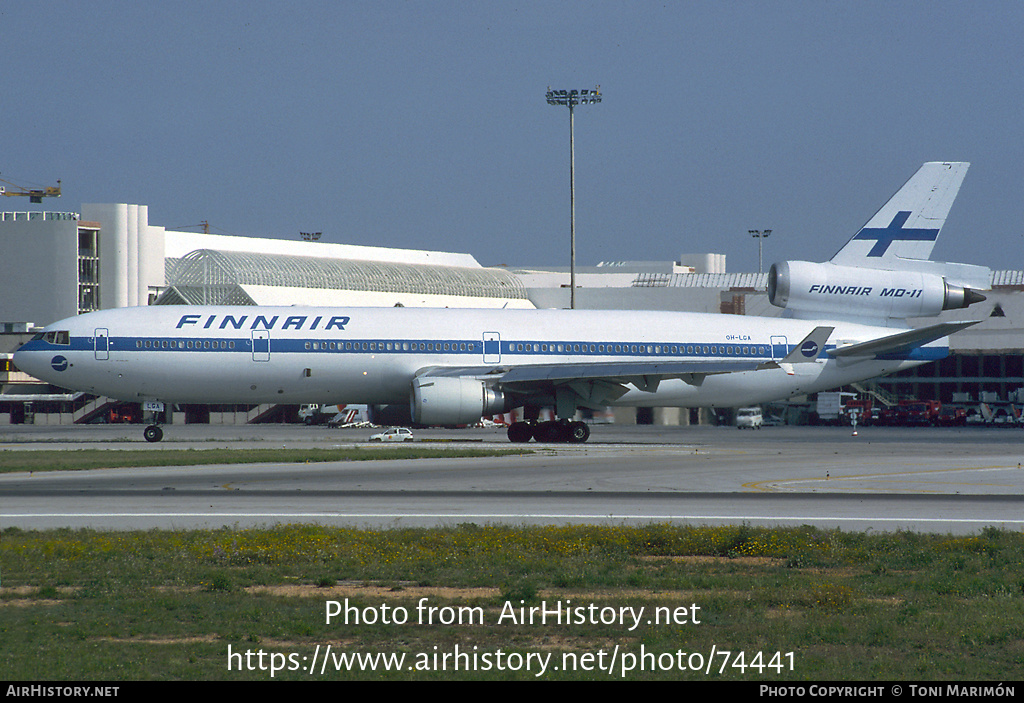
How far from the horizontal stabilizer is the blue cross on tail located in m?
4.41

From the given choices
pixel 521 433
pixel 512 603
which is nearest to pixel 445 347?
pixel 521 433

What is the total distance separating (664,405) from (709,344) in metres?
3.30

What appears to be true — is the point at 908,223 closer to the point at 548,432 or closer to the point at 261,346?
the point at 548,432

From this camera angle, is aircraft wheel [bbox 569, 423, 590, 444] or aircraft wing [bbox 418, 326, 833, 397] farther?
aircraft wheel [bbox 569, 423, 590, 444]

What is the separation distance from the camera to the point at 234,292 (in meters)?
84.6

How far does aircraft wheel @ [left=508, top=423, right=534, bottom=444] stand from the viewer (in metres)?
45.8

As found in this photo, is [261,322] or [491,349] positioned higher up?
[261,322]

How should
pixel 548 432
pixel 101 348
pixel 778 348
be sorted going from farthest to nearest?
pixel 778 348 → pixel 548 432 → pixel 101 348

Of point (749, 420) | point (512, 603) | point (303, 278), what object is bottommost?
A: point (749, 420)

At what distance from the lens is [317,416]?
268 feet

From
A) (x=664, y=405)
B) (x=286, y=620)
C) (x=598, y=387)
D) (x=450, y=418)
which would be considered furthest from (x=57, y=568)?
(x=664, y=405)

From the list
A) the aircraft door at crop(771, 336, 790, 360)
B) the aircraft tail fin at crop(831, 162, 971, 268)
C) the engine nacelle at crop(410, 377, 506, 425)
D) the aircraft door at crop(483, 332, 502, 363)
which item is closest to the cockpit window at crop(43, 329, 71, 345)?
the engine nacelle at crop(410, 377, 506, 425)

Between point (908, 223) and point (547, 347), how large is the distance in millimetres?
17585

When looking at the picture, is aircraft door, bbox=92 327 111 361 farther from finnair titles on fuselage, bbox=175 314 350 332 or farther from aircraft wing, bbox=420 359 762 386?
aircraft wing, bbox=420 359 762 386
